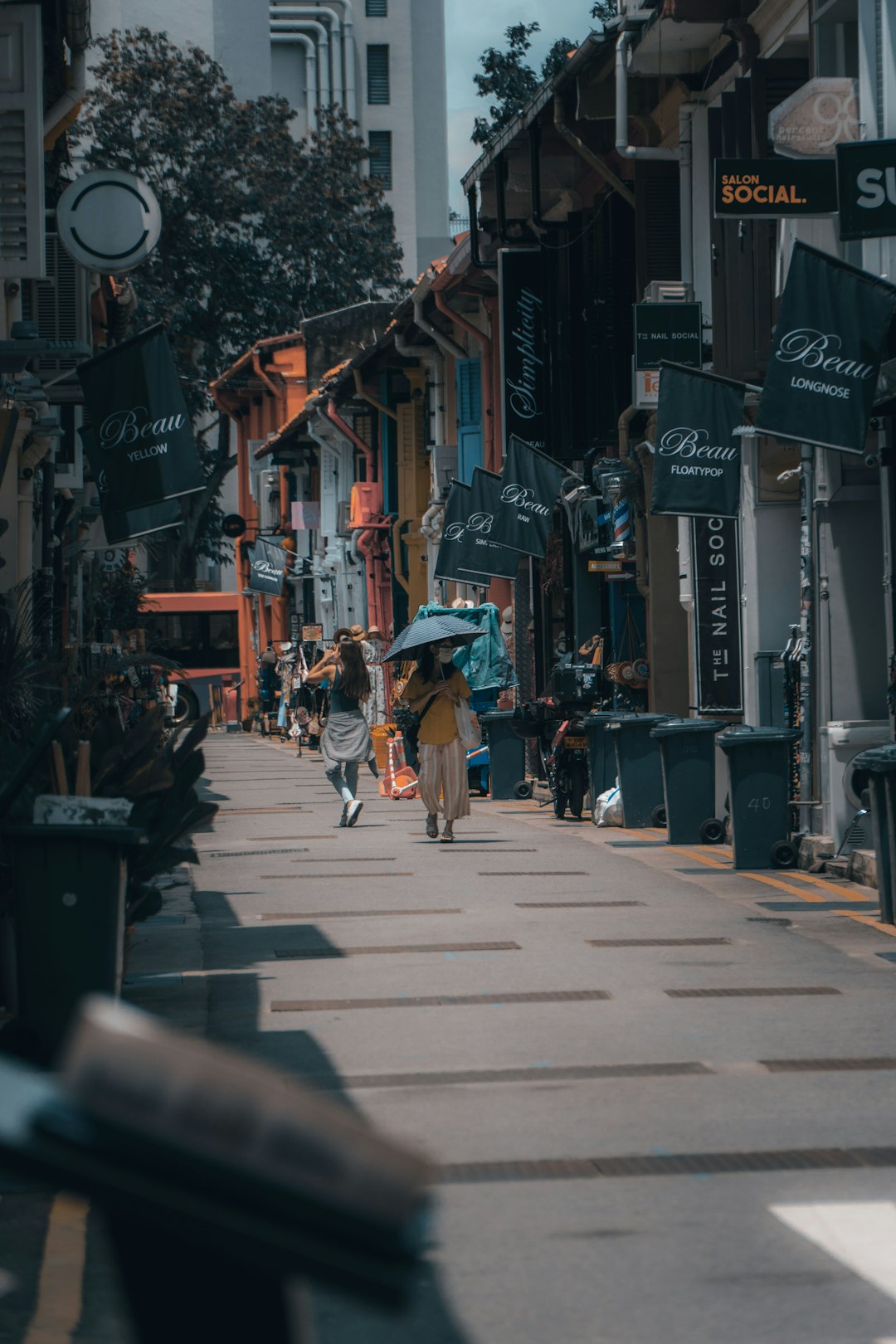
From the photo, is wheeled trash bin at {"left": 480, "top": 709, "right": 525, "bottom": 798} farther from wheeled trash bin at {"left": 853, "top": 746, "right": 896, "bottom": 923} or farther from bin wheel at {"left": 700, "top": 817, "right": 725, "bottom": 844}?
wheeled trash bin at {"left": 853, "top": 746, "right": 896, "bottom": 923}

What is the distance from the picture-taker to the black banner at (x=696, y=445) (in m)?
17.2

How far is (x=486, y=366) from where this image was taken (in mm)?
32812

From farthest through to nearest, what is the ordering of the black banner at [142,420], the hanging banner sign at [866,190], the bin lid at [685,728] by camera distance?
the black banner at [142,420], the bin lid at [685,728], the hanging banner sign at [866,190]

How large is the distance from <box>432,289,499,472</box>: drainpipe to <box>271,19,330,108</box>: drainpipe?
48.1m

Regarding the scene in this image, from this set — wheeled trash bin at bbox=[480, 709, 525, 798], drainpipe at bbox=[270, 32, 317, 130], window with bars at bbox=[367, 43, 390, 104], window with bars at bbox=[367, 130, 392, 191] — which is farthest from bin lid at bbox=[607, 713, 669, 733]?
window with bars at bbox=[367, 43, 390, 104]

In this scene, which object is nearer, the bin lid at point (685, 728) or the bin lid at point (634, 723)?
the bin lid at point (685, 728)

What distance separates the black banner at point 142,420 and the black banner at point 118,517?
11 centimetres

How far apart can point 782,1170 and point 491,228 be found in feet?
74.9

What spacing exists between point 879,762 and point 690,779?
5.79 m

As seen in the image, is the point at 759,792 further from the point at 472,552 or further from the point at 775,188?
the point at 472,552

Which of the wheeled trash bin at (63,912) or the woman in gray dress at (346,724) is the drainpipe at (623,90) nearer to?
the woman in gray dress at (346,724)

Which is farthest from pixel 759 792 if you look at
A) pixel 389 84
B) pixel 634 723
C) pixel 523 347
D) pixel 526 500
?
pixel 389 84

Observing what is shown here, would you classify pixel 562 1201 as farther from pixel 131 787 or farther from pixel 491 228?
pixel 491 228

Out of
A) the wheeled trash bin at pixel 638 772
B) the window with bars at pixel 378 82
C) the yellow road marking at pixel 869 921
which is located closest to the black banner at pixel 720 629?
the wheeled trash bin at pixel 638 772
